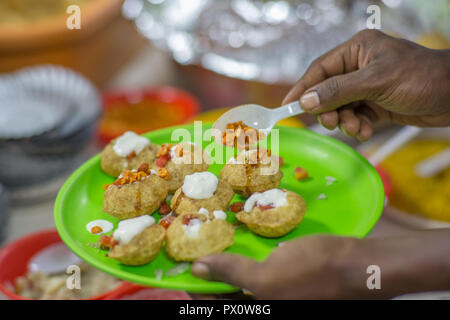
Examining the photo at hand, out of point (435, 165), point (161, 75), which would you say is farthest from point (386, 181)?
point (161, 75)

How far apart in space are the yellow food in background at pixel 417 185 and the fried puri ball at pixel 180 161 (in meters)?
0.85

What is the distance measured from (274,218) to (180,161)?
35 cm

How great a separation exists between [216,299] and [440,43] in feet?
5.61

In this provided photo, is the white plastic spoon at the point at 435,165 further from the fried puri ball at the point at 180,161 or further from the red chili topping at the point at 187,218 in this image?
the red chili topping at the point at 187,218

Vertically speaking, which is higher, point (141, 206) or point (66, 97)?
point (66, 97)

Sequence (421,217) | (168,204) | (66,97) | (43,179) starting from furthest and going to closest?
(66,97) < (43,179) < (421,217) < (168,204)

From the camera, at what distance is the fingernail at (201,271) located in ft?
3.10

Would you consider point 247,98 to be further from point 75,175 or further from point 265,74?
point 75,175

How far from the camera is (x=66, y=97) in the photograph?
2012mm

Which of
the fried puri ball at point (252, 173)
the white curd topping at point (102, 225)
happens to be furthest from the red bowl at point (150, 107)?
the white curd topping at point (102, 225)

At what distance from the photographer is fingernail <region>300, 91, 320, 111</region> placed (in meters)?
1.23

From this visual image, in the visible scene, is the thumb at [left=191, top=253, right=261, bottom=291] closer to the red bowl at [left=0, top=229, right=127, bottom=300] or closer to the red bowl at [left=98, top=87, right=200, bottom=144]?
the red bowl at [left=0, top=229, right=127, bottom=300]

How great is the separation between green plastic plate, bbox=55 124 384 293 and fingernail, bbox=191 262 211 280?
0.8 inches
